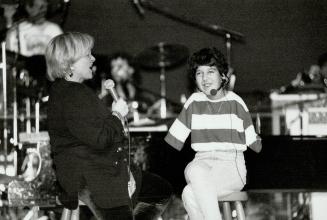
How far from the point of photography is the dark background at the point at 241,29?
20.9 ft

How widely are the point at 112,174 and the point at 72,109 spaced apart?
13.9 inches

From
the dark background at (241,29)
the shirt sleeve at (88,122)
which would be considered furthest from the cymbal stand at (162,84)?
the shirt sleeve at (88,122)

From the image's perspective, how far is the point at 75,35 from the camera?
8.32 feet

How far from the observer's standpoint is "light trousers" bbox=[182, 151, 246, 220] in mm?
2637

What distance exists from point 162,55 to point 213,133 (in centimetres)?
317

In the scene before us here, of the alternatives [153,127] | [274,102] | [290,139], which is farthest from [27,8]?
[290,139]

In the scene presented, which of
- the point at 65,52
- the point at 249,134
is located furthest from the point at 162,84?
the point at 65,52

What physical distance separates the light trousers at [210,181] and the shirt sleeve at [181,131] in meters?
0.13

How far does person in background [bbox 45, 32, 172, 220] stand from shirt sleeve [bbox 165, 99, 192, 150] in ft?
1.44

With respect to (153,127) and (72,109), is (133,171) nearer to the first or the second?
(72,109)

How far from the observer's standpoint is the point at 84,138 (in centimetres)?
233

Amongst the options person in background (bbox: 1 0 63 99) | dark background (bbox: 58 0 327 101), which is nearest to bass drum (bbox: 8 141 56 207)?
person in background (bbox: 1 0 63 99)

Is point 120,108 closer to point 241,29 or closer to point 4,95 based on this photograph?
point 4,95

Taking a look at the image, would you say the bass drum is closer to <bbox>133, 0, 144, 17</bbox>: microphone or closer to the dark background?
the dark background
